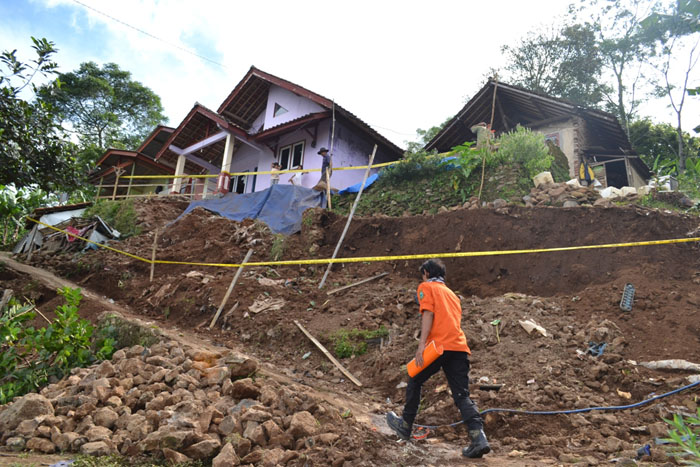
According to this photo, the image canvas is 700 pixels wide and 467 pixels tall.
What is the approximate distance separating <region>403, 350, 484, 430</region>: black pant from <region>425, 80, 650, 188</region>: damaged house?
11.2 meters

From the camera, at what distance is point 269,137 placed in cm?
1664

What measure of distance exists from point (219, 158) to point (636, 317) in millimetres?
18360

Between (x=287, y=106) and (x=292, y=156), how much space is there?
210 centimetres

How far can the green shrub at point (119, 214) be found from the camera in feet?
48.5

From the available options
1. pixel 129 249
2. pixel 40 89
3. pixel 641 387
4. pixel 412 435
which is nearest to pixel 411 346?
pixel 412 435

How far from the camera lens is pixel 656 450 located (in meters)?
3.00

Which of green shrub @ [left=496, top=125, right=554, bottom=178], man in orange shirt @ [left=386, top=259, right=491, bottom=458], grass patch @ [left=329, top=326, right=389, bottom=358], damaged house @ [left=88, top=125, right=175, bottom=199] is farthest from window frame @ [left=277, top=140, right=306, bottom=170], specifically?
man in orange shirt @ [left=386, top=259, right=491, bottom=458]

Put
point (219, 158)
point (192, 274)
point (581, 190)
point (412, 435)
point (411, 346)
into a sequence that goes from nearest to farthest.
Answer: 1. point (412, 435)
2. point (411, 346)
3. point (581, 190)
4. point (192, 274)
5. point (219, 158)

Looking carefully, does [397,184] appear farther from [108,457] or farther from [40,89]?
→ [108,457]

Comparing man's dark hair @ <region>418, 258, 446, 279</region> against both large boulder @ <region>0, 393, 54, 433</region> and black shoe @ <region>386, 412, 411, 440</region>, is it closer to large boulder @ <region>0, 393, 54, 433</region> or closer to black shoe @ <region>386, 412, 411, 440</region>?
black shoe @ <region>386, 412, 411, 440</region>

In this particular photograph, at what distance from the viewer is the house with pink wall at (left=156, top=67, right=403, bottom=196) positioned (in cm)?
1543

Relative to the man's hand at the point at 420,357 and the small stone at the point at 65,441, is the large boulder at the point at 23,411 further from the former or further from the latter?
the man's hand at the point at 420,357

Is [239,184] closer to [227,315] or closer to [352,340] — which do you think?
[227,315]

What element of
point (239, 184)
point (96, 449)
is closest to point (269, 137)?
point (239, 184)
